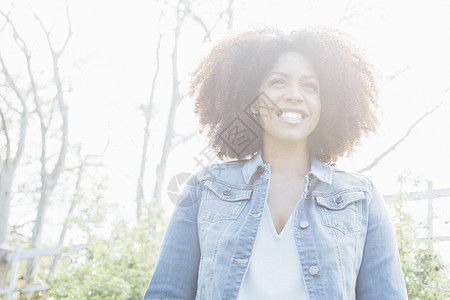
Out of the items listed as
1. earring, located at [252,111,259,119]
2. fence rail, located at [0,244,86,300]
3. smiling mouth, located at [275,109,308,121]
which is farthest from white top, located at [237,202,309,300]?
fence rail, located at [0,244,86,300]

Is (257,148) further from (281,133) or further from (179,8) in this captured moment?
(179,8)

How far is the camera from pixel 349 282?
4.94 feet

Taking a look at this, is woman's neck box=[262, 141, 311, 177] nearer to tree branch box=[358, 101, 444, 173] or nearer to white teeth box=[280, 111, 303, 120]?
white teeth box=[280, 111, 303, 120]

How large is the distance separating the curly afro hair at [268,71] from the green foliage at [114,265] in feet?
7.58

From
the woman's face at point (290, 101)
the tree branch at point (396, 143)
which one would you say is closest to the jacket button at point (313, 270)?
the woman's face at point (290, 101)

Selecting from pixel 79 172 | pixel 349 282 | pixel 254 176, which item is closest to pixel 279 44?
pixel 254 176

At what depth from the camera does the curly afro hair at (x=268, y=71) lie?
191cm

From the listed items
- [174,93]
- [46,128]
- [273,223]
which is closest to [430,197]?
[273,223]

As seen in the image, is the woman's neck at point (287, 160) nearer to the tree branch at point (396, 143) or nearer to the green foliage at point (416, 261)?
the green foliage at point (416, 261)

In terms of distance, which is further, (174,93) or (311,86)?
(174,93)

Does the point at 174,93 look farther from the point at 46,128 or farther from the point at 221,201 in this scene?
the point at 221,201

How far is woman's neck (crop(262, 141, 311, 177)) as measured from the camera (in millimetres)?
1769

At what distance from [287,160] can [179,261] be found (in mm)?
497

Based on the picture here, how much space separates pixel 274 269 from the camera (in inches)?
59.2
